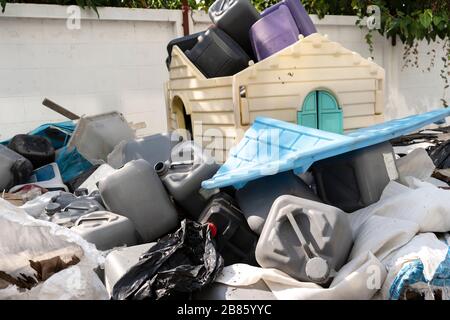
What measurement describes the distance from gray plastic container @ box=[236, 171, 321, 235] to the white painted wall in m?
2.58

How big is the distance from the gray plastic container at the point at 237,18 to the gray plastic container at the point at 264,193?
4.96 feet

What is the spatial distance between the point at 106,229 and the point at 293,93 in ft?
5.07

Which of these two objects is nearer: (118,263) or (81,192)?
(118,263)

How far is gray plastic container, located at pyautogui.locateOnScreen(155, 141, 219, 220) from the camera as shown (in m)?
2.50

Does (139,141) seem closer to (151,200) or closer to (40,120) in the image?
(151,200)

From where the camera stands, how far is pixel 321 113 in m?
3.25

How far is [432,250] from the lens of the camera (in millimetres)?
1838

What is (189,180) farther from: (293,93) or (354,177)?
(293,93)

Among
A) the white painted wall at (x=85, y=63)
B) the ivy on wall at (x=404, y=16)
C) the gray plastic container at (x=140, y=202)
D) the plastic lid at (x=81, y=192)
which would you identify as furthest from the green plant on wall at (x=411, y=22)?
the gray plastic container at (x=140, y=202)

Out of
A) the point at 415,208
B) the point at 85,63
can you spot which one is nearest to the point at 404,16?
the point at 85,63

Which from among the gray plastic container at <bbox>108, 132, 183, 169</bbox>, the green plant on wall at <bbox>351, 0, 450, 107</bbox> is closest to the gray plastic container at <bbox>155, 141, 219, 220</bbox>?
the gray plastic container at <bbox>108, 132, 183, 169</bbox>

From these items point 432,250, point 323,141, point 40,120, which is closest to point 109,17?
point 40,120

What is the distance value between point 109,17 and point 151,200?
2.67 m

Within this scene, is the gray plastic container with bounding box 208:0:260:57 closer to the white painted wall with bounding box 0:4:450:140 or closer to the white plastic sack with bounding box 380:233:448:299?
the white painted wall with bounding box 0:4:450:140
